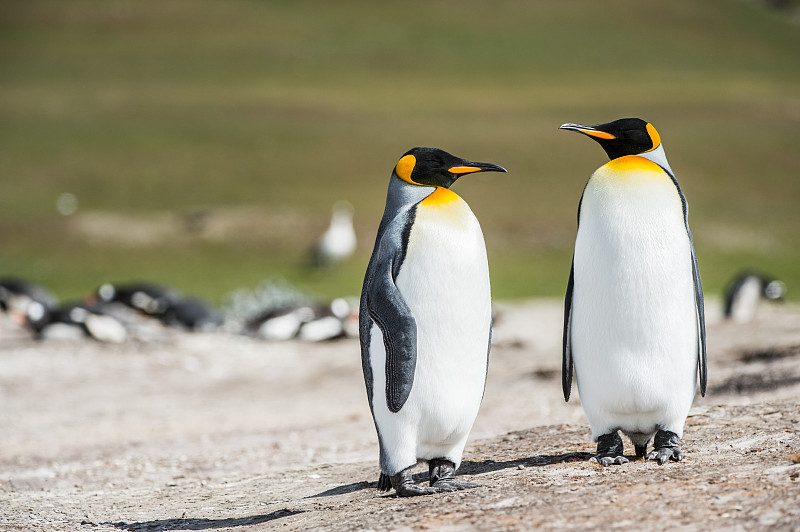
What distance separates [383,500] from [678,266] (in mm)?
2010

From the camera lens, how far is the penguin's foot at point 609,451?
471cm

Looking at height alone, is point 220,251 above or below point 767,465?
above

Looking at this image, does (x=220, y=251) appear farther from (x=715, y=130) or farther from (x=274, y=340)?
(x=715, y=130)

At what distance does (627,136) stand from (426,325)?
1.57 m

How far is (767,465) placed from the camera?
4145mm

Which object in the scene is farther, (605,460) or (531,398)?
(531,398)

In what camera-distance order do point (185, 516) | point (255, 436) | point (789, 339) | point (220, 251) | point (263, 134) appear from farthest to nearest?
1. point (263, 134)
2. point (220, 251)
3. point (789, 339)
4. point (255, 436)
5. point (185, 516)

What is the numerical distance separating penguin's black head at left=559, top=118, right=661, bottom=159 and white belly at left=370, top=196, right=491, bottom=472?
96cm

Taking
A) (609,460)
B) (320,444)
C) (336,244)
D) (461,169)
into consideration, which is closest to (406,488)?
(609,460)

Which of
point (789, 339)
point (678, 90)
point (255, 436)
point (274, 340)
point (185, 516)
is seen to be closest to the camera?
point (185, 516)

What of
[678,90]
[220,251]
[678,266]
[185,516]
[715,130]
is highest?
[678,90]

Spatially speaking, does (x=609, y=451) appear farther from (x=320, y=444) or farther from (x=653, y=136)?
(x=320, y=444)

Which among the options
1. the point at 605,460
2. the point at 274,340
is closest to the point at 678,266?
the point at 605,460

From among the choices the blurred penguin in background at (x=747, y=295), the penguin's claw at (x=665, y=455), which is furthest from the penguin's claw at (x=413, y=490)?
the blurred penguin in background at (x=747, y=295)
